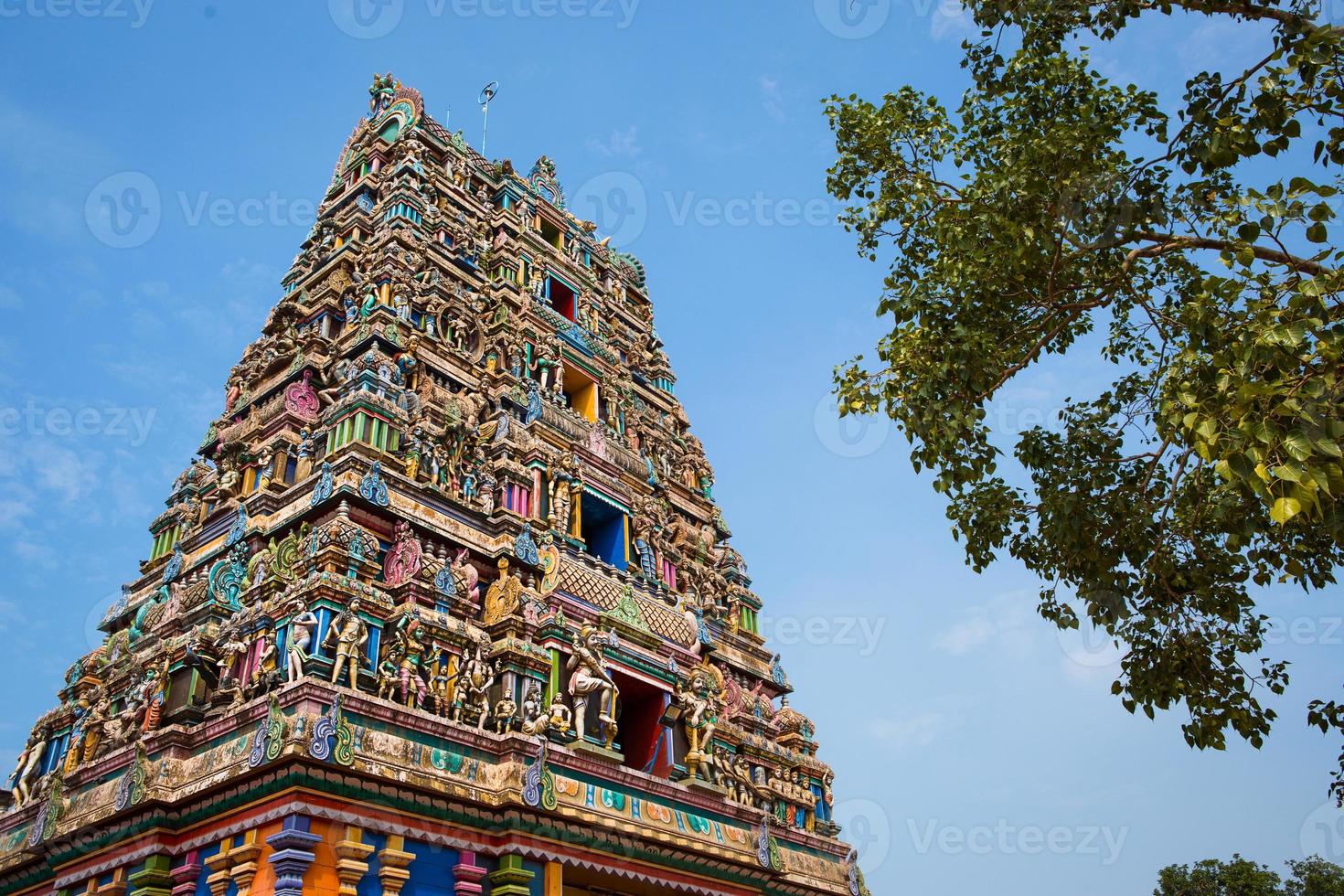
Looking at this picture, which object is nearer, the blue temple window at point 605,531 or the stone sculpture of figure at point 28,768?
the stone sculpture of figure at point 28,768

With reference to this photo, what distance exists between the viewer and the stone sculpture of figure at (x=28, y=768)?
16.2m

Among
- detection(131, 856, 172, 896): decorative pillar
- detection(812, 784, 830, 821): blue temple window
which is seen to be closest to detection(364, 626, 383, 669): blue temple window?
detection(131, 856, 172, 896): decorative pillar

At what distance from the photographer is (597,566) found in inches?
728

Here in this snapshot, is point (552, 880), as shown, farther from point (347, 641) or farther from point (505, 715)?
point (347, 641)

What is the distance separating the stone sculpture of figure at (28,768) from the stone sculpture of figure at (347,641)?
6881 millimetres

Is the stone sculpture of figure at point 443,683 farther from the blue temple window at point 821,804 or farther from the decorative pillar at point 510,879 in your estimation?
the blue temple window at point 821,804

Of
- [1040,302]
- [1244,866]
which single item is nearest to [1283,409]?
[1040,302]

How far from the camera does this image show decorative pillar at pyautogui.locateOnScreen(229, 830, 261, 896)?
11320 mm

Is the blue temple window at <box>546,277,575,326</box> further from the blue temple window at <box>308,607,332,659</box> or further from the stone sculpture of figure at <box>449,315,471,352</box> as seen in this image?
the blue temple window at <box>308,607,332,659</box>

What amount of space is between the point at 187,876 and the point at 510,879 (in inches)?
150

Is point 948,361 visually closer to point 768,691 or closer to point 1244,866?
point 768,691

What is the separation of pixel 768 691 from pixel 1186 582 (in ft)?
40.7

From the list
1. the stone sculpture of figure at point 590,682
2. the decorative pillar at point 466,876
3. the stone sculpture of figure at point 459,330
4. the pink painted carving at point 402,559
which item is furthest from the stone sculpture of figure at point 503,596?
the stone sculpture of figure at point 459,330

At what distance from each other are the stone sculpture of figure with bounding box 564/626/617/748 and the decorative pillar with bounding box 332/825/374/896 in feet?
14.3
